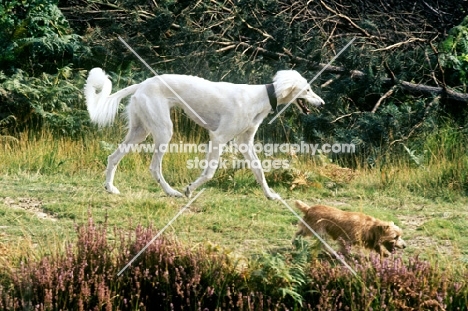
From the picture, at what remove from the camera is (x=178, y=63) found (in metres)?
12.2

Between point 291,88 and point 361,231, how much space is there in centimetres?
234

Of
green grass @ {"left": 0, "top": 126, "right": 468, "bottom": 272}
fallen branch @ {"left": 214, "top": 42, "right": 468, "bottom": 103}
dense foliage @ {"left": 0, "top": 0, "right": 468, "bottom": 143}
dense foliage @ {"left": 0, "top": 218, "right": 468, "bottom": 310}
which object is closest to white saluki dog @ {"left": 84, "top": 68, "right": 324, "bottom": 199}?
green grass @ {"left": 0, "top": 126, "right": 468, "bottom": 272}

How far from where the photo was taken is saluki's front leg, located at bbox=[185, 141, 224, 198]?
315 inches

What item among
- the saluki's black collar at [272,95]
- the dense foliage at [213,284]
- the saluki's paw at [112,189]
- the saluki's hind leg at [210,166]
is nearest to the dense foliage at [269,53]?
the saluki's black collar at [272,95]

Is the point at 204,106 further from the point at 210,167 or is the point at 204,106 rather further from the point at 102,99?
the point at 102,99

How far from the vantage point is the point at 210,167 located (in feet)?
26.2

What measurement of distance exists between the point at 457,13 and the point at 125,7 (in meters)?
5.28

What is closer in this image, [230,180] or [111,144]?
[230,180]

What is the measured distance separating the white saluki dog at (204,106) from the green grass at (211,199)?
0.43 m

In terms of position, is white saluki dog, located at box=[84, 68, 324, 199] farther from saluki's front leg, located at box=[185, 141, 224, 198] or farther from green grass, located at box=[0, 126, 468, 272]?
green grass, located at box=[0, 126, 468, 272]

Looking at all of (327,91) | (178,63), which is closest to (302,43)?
(327,91)

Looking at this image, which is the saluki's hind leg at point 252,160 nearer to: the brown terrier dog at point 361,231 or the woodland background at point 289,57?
the brown terrier dog at point 361,231

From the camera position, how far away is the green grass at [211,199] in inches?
263

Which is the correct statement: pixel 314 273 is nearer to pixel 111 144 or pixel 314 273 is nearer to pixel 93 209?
pixel 93 209
